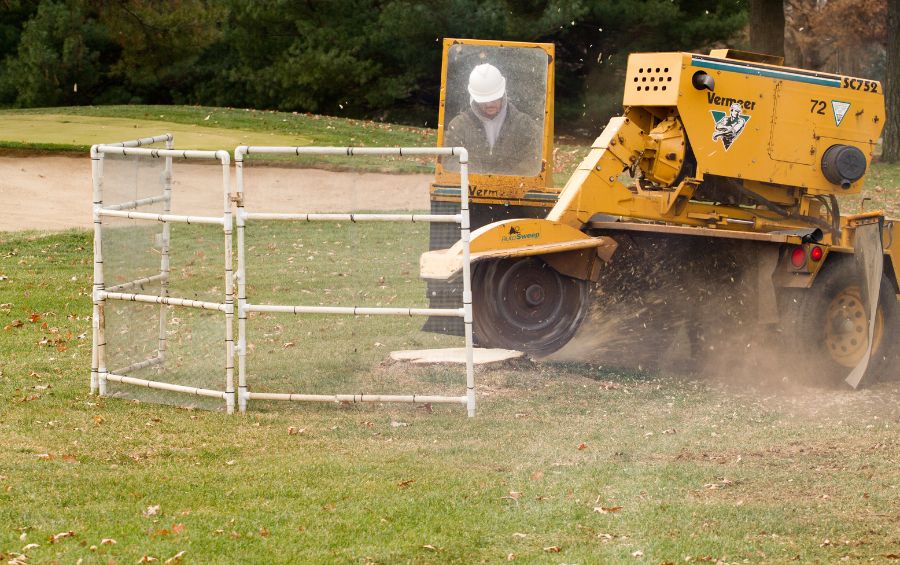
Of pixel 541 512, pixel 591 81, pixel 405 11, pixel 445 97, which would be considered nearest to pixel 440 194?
pixel 445 97

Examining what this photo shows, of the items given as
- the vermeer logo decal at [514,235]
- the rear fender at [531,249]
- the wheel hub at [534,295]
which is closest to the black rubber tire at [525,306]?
the wheel hub at [534,295]

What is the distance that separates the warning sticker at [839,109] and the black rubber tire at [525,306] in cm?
252

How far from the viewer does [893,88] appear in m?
26.1

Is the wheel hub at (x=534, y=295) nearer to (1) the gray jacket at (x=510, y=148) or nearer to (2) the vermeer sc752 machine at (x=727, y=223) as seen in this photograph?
(2) the vermeer sc752 machine at (x=727, y=223)

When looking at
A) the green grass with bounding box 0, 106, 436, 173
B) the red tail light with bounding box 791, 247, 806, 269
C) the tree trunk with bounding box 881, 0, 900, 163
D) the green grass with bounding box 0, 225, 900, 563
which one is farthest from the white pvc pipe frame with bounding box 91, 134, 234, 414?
the tree trunk with bounding box 881, 0, 900, 163

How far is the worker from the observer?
1178 centimetres

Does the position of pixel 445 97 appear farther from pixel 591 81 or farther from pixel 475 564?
pixel 591 81

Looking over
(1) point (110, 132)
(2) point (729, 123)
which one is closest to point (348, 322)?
(2) point (729, 123)

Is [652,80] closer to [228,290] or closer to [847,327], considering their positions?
[847,327]

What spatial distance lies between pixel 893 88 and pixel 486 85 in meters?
16.9

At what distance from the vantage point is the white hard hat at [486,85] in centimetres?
1177

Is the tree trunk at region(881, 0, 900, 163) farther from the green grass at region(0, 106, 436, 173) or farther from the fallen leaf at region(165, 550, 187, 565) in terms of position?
the fallen leaf at region(165, 550, 187, 565)

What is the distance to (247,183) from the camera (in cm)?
2267

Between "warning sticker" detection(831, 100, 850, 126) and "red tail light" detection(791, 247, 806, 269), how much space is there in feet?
3.79
